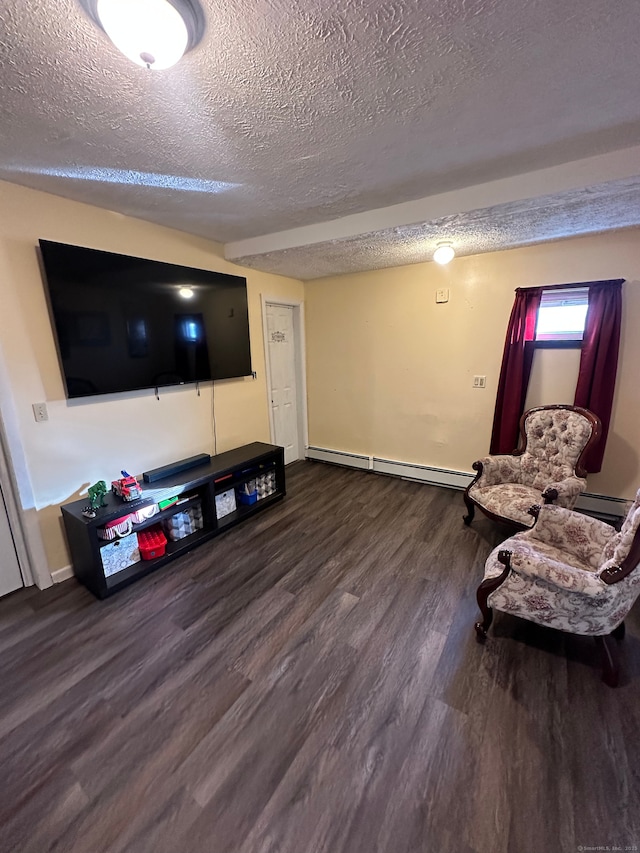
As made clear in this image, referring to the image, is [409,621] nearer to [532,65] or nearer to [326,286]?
[532,65]

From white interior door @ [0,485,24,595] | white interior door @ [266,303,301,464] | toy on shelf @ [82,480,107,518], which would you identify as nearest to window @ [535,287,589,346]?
white interior door @ [266,303,301,464]

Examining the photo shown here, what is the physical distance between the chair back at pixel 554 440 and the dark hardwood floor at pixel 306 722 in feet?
3.32

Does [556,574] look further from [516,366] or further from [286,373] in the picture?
[286,373]

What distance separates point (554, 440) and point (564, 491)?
492 mm

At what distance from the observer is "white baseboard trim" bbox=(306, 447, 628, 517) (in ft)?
9.73

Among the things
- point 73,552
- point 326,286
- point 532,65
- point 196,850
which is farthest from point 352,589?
point 326,286

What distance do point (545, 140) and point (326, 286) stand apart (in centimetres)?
263

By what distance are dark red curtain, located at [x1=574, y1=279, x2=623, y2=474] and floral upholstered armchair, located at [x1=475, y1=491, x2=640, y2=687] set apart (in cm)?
102

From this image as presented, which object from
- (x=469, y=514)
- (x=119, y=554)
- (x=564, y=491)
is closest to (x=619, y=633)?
(x=564, y=491)

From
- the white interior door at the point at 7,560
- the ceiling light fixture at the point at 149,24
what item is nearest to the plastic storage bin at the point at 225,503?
the white interior door at the point at 7,560

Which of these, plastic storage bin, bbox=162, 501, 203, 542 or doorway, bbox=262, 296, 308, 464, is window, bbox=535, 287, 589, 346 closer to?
doorway, bbox=262, 296, 308, 464

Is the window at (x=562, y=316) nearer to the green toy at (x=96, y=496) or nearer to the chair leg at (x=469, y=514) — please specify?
the chair leg at (x=469, y=514)

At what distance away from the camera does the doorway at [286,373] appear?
155 inches

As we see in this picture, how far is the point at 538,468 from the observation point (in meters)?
2.76
